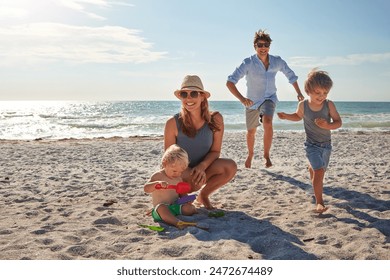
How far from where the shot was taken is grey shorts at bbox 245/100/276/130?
598 cm

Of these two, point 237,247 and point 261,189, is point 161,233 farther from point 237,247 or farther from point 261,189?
point 261,189

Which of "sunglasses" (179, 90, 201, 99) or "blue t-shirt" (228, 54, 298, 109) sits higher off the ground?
"blue t-shirt" (228, 54, 298, 109)

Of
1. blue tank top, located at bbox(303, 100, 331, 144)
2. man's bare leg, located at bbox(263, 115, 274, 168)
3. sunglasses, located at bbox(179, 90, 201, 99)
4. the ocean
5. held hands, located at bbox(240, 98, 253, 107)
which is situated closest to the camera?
sunglasses, located at bbox(179, 90, 201, 99)

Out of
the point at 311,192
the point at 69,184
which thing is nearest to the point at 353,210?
the point at 311,192

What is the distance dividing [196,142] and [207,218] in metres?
0.77

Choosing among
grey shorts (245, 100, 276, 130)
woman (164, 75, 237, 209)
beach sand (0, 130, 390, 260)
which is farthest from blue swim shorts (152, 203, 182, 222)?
grey shorts (245, 100, 276, 130)

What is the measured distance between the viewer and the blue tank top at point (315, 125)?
4039 mm

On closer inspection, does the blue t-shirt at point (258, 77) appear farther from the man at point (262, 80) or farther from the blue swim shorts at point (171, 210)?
the blue swim shorts at point (171, 210)

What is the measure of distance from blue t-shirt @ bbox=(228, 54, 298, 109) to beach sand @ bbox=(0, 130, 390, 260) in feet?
4.27

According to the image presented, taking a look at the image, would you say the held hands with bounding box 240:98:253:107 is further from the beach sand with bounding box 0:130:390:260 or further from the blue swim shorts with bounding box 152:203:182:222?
the blue swim shorts with bounding box 152:203:182:222

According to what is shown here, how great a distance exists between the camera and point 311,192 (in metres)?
5.04

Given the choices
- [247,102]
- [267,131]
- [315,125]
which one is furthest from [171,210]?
[267,131]

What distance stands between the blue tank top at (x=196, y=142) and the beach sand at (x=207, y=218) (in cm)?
59

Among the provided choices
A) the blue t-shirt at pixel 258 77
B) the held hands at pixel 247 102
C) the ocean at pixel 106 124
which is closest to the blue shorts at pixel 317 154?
the held hands at pixel 247 102
